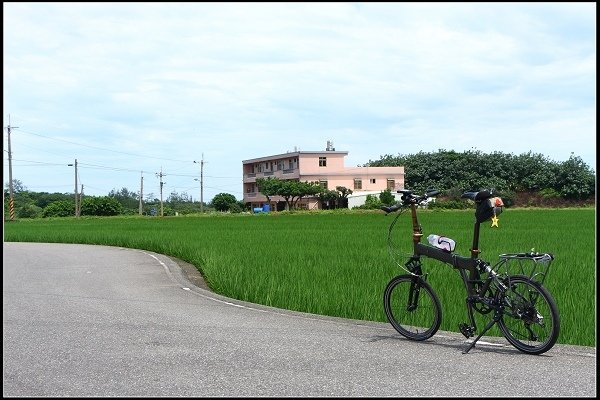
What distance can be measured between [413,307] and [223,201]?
73.0m

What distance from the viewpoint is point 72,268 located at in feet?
47.1

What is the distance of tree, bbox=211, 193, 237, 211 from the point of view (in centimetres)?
7869

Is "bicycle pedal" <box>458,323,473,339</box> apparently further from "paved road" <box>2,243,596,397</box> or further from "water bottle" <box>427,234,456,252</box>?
"water bottle" <box>427,234,456,252</box>

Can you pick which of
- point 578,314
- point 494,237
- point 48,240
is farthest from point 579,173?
point 578,314

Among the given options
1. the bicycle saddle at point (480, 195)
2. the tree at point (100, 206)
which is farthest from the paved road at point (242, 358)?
the tree at point (100, 206)

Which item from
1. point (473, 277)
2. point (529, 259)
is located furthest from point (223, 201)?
point (529, 259)

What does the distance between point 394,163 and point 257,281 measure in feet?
230

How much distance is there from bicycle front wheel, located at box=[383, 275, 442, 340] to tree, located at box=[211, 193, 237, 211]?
239 feet

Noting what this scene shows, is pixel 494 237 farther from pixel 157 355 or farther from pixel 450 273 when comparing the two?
pixel 157 355

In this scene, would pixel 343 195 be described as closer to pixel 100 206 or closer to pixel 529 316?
pixel 100 206

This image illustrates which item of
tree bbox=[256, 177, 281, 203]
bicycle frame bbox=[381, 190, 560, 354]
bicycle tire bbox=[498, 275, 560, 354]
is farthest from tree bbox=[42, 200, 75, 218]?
bicycle tire bbox=[498, 275, 560, 354]

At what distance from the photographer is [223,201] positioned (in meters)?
78.7

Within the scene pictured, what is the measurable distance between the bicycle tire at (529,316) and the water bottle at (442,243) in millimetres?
687

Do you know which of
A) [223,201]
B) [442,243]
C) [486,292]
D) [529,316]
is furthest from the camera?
[223,201]
